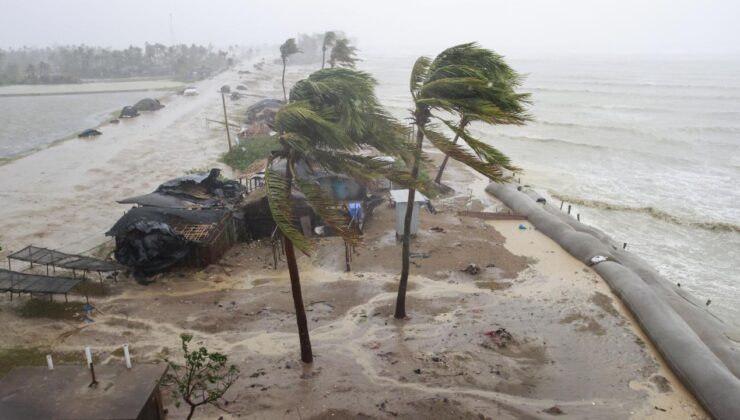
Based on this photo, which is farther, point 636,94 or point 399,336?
point 636,94

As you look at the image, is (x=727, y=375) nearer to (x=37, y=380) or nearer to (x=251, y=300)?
(x=251, y=300)

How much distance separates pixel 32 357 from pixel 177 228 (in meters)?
5.96

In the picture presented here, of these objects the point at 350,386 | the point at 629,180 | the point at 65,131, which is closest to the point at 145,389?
the point at 350,386

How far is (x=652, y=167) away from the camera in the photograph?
3572 centimetres

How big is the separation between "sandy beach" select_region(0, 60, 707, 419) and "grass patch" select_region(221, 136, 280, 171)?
921 cm

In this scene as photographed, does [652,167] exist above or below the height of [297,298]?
below

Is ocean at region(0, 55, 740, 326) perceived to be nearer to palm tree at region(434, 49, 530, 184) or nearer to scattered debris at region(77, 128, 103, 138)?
scattered debris at region(77, 128, 103, 138)

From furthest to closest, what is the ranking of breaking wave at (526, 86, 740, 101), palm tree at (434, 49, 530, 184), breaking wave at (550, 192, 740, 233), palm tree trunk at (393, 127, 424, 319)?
breaking wave at (526, 86, 740, 101)
breaking wave at (550, 192, 740, 233)
palm tree trunk at (393, 127, 424, 319)
palm tree at (434, 49, 530, 184)

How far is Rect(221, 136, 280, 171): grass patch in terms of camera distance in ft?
93.7

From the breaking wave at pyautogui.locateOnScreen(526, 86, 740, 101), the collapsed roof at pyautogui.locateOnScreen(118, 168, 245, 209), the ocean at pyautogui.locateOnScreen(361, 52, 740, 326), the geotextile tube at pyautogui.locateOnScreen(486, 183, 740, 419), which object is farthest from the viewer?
the breaking wave at pyautogui.locateOnScreen(526, 86, 740, 101)

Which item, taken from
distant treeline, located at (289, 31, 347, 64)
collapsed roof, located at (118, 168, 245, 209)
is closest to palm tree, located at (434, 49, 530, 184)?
collapsed roof, located at (118, 168, 245, 209)

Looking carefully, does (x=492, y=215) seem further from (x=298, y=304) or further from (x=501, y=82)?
(x=298, y=304)

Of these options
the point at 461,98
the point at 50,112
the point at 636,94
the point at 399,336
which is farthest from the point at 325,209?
the point at 636,94

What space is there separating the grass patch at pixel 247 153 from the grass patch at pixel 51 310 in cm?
1621
